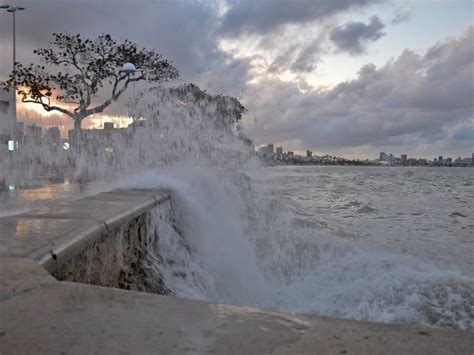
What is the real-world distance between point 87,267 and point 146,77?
20.7 m

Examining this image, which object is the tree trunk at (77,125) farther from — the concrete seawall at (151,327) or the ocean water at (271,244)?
the concrete seawall at (151,327)

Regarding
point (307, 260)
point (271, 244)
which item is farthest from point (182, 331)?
point (271, 244)

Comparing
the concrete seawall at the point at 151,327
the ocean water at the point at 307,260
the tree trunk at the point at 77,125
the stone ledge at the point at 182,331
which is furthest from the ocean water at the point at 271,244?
the tree trunk at the point at 77,125

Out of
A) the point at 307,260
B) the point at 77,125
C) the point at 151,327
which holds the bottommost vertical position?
the point at 307,260

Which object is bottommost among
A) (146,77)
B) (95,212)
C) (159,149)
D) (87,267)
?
(87,267)

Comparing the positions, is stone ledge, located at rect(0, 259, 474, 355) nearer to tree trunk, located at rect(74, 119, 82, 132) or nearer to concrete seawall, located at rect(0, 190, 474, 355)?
concrete seawall, located at rect(0, 190, 474, 355)

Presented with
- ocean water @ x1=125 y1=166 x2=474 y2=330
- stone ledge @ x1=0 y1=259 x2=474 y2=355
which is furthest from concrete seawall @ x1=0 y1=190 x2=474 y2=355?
ocean water @ x1=125 y1=166 x2=474 y2=330

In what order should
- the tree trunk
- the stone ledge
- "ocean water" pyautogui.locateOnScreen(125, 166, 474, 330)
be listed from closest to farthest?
the stone ledge
"ocean water" pyautogui.locateOnScreen(125, 166, 474, 330)
the tree trunk

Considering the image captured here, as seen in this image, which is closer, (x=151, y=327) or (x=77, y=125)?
(x=151, y=327)

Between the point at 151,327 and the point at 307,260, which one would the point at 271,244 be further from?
the point at 151,327

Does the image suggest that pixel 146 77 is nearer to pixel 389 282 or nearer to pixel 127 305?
pixel 389 282

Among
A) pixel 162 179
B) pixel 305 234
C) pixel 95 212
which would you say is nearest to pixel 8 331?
pixel 95 212

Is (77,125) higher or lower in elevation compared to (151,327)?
higher

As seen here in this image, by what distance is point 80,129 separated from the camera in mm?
19703
